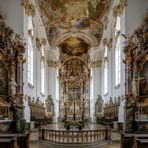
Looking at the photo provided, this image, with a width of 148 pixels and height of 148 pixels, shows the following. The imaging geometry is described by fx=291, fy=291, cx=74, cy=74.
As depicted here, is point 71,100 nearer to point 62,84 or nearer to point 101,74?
A: point 62,84

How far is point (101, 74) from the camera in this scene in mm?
33875

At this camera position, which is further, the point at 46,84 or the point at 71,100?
the point at 71,100

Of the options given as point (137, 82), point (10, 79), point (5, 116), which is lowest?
point (5, 116)

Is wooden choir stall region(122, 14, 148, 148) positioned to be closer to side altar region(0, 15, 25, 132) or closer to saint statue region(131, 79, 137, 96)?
saint statue region(131, 79, 137, 96)

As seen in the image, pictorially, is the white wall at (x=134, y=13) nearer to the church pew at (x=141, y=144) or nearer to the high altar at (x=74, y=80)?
the church pew at (x=141, y=144)

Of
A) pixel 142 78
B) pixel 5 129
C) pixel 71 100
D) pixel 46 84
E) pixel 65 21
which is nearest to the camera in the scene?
pixel 5 129

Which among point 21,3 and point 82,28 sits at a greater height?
point 82,28

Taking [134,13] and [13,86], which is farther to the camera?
[134,13]

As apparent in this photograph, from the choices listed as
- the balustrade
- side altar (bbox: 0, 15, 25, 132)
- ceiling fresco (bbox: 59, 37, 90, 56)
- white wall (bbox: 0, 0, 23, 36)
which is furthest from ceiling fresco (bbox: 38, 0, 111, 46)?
the balustrade

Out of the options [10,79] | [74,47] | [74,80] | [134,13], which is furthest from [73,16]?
[74,80]

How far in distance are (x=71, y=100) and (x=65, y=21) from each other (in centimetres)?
1747

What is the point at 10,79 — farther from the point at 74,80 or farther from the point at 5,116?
the point at 74,80

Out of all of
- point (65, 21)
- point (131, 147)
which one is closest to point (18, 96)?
point (131, 147)

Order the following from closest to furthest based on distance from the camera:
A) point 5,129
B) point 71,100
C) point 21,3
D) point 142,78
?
point 5,129, point 142,78, point 21,3, point 71,100
